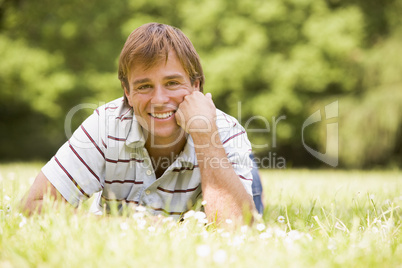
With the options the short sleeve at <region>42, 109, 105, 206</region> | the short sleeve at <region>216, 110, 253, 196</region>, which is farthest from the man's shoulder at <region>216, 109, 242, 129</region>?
the short sleeve at <region>42, 109, 105, 206</region>

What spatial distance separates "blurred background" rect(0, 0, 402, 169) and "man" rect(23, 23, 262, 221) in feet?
33.5

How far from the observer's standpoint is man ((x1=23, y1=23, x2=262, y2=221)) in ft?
8.05

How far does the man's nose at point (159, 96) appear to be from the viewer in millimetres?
2523

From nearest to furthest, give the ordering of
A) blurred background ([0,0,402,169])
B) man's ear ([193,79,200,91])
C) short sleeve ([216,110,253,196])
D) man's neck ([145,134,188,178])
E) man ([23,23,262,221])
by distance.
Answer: man ([23,23,262,221]), short sleeve ([216,110,253,196]), man's neck ([145,134,188,178]), man's ear ([193,79,200,91]), blurred background ([0,0,402,169])

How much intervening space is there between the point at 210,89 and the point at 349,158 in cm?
469

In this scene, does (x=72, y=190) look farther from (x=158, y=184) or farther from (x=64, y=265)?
(x=64, y=265)

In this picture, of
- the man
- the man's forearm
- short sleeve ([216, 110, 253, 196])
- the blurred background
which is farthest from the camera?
the blurred background

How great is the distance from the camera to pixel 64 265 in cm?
145

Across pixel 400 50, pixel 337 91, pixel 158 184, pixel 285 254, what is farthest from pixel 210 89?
pixel 285 254

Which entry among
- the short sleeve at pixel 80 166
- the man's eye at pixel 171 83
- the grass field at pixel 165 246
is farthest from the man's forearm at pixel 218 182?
the short sleeve at pixel 80 166

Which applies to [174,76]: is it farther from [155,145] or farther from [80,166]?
[80,166]

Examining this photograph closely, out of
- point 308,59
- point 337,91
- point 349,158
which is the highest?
point 308,59

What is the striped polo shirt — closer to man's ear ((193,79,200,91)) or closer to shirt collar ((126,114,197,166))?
shirt collar ((126,114,197,166))

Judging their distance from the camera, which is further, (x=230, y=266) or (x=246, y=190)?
(x=246, y=190)
